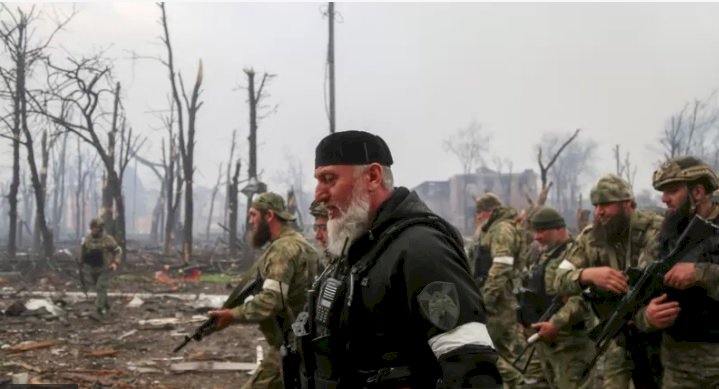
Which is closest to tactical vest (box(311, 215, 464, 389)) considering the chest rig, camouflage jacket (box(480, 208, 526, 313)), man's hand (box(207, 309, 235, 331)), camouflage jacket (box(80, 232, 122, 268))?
the chest rig

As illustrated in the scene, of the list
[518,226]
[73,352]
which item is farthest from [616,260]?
[73,352]

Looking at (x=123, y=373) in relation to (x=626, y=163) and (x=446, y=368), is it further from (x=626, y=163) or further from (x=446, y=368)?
(x=626, y=163)

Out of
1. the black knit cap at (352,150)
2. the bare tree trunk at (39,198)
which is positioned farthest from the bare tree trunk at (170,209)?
the black knit cap at (352,150)

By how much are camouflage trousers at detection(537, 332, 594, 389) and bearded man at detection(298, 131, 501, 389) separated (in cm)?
346

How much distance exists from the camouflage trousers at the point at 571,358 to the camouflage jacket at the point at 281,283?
6.60 ft

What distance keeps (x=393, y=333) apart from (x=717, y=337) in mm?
2424

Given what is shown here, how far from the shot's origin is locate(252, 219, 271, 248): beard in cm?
566

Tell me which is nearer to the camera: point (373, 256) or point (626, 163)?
point (373, 256)

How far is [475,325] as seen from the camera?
2.25 m

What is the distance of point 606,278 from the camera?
4562mm

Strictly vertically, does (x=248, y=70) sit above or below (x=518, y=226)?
above

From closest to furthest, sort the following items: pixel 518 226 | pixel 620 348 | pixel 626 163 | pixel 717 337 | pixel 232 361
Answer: pixel 717 337
pixel 620 348
pixel 518 226
pixel 232 361
pixel 626 163

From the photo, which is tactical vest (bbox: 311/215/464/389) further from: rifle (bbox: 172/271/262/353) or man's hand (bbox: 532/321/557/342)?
man's hand (bbox: 532/321/557/342)

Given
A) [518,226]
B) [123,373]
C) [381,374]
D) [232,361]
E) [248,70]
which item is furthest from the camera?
[248,70]
